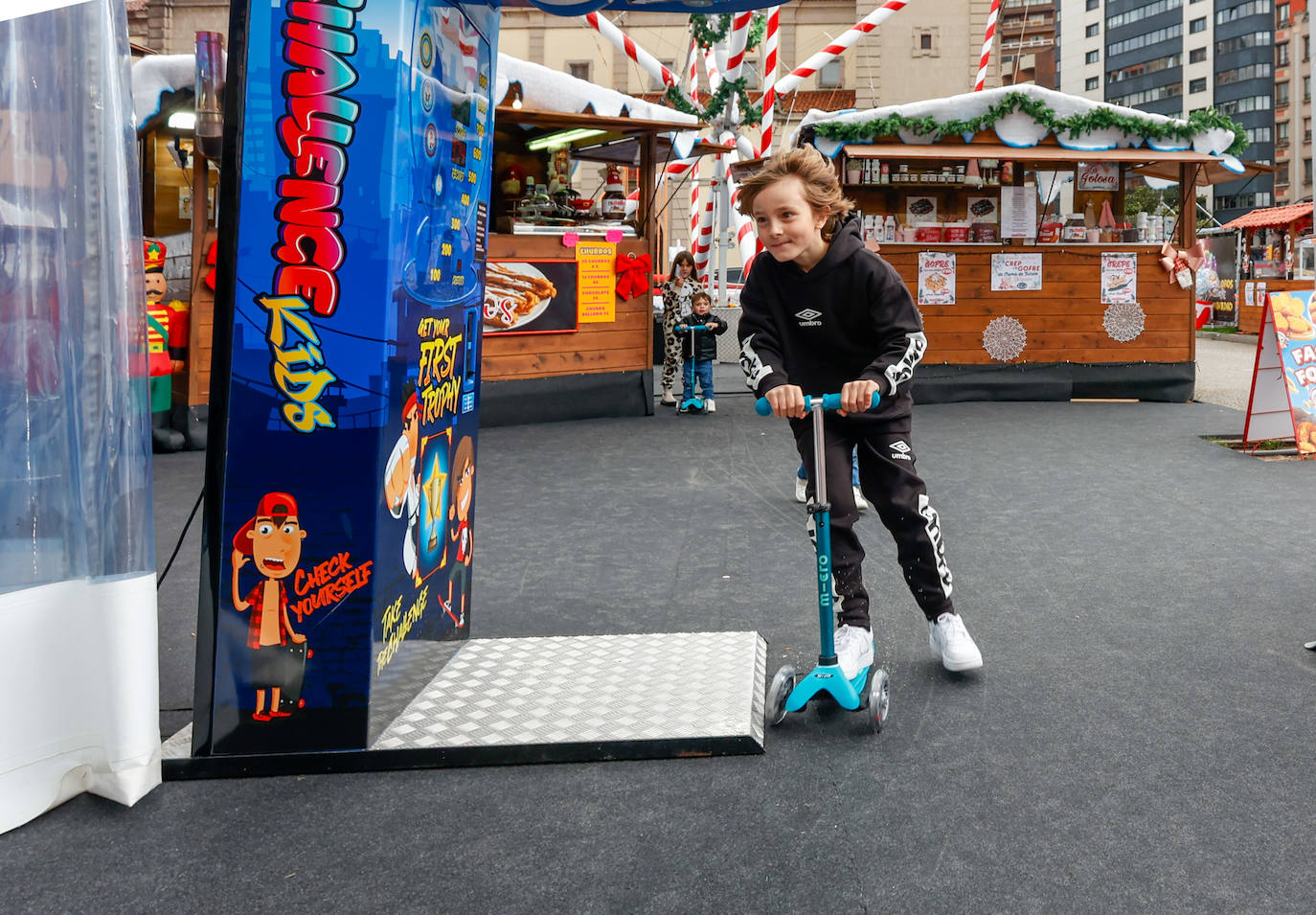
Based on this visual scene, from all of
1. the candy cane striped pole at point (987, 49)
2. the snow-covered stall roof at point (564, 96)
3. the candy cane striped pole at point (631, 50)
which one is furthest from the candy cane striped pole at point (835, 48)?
the snow-covered stall roof at point (564, 96)

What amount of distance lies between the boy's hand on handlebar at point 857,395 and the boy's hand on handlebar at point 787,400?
0.39 feet

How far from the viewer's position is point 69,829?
9.17 feet

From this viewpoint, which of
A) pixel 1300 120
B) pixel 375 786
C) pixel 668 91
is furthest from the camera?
pixel 1300 120

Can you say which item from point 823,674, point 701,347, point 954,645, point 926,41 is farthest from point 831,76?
point 823,674

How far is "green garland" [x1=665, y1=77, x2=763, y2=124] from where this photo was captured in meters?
15.9

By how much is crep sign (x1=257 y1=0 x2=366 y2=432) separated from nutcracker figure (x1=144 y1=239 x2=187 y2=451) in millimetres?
7113

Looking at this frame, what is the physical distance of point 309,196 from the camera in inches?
111

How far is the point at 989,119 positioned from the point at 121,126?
35.9ft

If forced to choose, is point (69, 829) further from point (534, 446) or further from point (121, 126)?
point (534, 446)

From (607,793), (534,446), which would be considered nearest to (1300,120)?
(534,446)

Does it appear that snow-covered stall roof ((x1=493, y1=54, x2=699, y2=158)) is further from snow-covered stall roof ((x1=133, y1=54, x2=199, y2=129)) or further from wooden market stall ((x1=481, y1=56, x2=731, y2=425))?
snow-covered stall roof ((x1=133, y1=54, x2=199, y2=129))

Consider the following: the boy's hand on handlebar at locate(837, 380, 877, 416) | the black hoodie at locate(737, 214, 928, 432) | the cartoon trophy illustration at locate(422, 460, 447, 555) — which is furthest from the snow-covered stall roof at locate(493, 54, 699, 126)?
the boy's hand on handlebar at locate(837, 380, 877, 416)

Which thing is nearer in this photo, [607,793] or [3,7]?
[3,7]

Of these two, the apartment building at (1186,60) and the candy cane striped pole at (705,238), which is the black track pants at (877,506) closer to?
the candy cane striped pole at (705,238)
